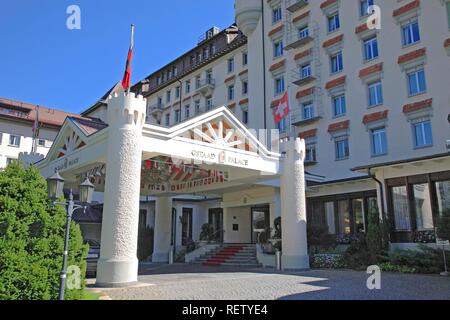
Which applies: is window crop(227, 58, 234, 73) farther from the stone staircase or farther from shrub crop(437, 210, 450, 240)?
shrub crop(437, 210, 450, 240)

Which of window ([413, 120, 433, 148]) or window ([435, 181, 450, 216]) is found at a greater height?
window ([413, 120, 433, 148])

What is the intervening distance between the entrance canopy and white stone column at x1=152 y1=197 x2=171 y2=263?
416 cm

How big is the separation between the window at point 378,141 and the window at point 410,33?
16.9 ft

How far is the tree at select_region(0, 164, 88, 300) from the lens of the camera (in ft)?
25.8

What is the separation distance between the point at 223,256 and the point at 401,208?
1028 centimetres

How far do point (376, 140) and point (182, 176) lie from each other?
11677 mm

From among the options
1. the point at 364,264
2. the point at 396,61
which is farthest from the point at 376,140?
the point at 364,264

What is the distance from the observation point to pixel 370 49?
2502cm

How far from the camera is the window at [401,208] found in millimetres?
17859

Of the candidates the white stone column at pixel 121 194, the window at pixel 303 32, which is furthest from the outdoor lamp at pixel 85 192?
the window at pixel 303 32

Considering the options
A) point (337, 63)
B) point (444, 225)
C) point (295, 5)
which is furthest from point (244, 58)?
point (444, 225)

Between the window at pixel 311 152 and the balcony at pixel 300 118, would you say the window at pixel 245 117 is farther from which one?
the window at pixel 311 152

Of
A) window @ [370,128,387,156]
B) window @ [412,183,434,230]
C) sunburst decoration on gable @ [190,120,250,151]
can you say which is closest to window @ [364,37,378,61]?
window @ [370,128,387,156]

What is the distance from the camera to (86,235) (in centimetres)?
3131
